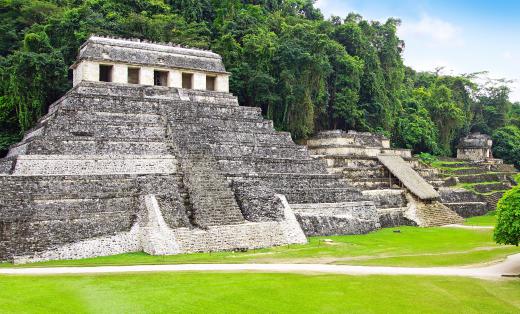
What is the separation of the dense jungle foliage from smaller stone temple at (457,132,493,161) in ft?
8.88

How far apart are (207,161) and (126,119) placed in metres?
4.51

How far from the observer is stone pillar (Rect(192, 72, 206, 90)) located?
31.8 m

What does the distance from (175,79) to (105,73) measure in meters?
3.86

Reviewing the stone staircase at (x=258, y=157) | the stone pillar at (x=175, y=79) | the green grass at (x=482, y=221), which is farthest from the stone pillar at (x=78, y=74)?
the green grass at (x=482, y=221)

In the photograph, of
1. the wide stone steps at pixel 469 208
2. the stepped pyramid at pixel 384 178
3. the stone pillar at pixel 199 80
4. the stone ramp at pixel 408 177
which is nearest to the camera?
the stone pillar at pixel 199 80

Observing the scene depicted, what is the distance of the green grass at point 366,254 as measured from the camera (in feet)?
62.1

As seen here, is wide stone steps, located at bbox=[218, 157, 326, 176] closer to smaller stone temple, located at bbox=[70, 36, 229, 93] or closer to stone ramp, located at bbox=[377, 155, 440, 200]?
smaller stone temple, located at bbox=[70, 36, 229, 93]

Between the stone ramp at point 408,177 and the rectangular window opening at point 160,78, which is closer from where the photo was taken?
the rectangular window opening at point 160,78

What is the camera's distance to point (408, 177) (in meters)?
35.5

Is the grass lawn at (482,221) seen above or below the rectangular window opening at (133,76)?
below

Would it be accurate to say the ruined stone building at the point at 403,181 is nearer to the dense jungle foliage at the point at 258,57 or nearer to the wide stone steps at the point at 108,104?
the dense jungle foliage at the point at 258,57

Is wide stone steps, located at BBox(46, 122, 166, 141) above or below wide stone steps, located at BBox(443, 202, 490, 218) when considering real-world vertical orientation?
above

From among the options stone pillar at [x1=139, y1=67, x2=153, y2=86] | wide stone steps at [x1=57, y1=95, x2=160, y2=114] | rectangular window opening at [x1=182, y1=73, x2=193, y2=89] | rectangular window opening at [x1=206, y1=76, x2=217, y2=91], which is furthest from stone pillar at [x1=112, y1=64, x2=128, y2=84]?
rectangular window opening at [x1=206, y1=76, x2=217, y2=91]

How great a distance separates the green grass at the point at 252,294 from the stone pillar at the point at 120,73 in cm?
1591
